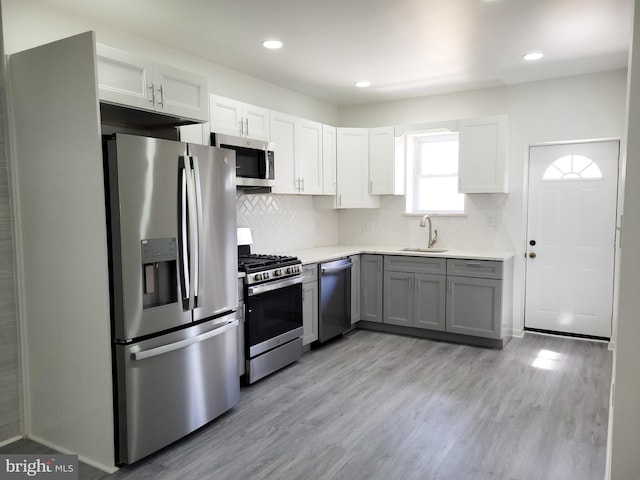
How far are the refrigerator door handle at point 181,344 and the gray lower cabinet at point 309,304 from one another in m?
1.17

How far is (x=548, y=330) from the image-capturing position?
4980mm

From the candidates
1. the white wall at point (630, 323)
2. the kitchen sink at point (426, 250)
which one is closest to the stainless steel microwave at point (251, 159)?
the kitchen sink at point (426, 250)

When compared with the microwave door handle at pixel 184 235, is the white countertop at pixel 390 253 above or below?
below

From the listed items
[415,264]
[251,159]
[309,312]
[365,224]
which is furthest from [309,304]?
[365,224]

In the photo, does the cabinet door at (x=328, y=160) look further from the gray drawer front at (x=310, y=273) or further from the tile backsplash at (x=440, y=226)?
the gray drawer front at (x=310, y=273)

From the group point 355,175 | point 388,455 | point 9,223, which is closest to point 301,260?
point 355,175

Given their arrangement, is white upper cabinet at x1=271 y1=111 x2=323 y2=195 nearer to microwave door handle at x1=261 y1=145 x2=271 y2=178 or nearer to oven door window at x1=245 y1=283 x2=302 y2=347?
microwave door handle at x1=261 y1=145 x2=271 y2=178

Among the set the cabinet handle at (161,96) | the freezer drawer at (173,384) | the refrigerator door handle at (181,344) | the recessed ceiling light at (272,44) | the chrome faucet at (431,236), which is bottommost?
the freezer drawer at (173,384)

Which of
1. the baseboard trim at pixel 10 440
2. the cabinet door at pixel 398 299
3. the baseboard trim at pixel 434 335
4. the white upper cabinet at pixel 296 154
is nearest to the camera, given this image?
the baseboard trim at pixel 10 440

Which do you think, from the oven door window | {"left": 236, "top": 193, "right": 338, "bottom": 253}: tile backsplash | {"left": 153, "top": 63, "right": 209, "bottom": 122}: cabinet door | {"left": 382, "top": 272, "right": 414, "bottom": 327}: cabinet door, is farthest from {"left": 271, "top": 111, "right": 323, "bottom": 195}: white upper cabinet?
{"left": 382, "top": 272, "right": 414, "bottom": 327}: cabinet door

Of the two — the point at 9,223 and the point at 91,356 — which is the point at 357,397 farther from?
the point at 9,223

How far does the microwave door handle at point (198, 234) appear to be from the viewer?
109 inches

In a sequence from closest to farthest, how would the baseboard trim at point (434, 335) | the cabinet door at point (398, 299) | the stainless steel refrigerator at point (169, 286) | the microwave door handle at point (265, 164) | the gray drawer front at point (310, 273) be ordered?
the stainless steel refrigerator at point (169, 286) → the microwave door handle at point (265, 164) → the gray drawer front at point (310, 273) → the baseboard trim at point (434, 335) → the cabinet door at point (398, 299)

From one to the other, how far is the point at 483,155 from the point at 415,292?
160 cm
